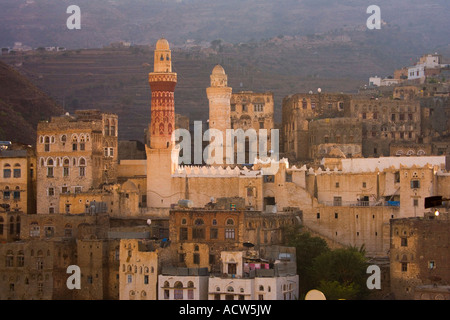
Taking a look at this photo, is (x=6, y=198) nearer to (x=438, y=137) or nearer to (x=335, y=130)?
(x=335, y=130)

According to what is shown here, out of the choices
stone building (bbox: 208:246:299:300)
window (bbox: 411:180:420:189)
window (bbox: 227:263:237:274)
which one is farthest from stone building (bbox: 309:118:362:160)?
window (bbox: 227:263:237:274)

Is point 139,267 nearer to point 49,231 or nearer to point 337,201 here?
point 49,231

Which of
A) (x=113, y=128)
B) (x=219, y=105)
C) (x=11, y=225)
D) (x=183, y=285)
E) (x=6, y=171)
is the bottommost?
(x=183, y=285)

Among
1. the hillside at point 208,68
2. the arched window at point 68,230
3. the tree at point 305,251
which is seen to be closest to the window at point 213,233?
the tree at point 305,251

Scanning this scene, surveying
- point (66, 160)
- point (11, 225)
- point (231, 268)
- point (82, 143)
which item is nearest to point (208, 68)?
point (82, 143)

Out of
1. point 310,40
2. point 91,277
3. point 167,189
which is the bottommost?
point 91,277

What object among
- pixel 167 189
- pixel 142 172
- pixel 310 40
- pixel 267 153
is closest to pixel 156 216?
pixel 167 189
